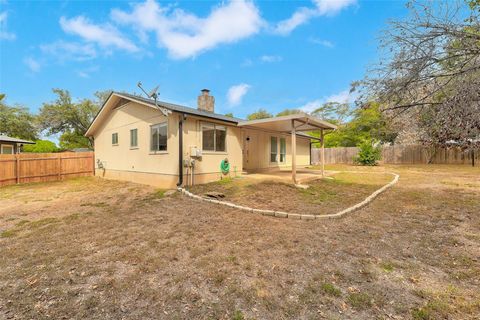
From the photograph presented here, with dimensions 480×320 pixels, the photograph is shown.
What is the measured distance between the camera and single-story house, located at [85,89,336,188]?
8570mm

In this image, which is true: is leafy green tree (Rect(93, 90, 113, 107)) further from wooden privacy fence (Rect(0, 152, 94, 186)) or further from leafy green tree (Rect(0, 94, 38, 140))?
wooden privacy fence (Rect(0, 152, 94, 186))

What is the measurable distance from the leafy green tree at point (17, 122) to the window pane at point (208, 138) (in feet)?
91.3

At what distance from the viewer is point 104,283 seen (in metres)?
2.69

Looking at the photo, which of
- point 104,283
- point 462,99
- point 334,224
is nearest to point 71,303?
point 104,283

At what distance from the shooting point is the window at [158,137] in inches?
354

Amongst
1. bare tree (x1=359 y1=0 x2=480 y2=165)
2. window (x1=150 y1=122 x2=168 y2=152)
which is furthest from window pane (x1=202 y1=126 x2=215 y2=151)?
bare tree (x1=359 y1=0 x2=480 y2=165)

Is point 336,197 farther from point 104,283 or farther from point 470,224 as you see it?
point 104,283

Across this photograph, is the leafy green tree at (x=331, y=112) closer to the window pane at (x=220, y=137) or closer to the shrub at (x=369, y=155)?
the shrub at (x=369, y=155)

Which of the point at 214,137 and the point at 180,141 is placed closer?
the point at 180,141

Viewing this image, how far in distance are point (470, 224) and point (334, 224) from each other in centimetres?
277

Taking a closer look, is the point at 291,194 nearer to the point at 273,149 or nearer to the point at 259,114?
the point at 273,149

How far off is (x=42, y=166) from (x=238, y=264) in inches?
566

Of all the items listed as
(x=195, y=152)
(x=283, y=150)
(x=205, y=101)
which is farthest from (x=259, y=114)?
(x=195, y=152)

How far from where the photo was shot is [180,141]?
824cm
